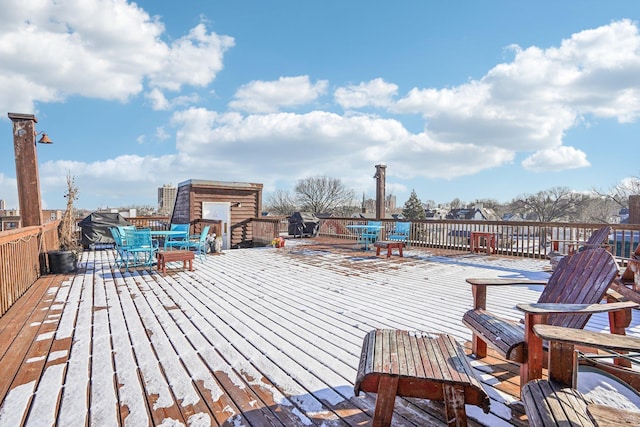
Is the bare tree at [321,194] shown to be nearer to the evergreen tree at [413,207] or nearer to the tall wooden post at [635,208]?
the evergreen tree at [413,207]

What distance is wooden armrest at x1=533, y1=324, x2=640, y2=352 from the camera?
117 centimetres

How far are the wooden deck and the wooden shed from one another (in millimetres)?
5899

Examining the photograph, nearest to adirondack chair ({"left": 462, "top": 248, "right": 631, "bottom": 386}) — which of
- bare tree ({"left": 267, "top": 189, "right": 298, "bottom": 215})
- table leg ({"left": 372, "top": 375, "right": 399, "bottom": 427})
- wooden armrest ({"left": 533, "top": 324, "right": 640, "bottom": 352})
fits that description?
wooden armrest ({"left": 533, "top": 324, "right": 640, "bottom": 352})

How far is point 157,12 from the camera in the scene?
6520 mm

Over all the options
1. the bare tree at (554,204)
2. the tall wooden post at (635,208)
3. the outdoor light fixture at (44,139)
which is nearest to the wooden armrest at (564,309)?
the outdoor light fixture at (44,139)

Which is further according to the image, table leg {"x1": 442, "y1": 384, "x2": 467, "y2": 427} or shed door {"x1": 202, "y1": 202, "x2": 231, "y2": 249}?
shed door {"x1": 202, "y1": 202, "x2": 231, "y2": 249}

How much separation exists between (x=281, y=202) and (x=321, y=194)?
187 inches

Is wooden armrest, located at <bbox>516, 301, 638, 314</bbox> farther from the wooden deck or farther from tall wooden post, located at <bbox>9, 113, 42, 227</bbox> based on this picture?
tall wooden post, located at <bbox>9, 113, 42, 227</bbox>

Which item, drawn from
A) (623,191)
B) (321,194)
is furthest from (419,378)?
(623,191)

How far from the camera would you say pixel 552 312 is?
1.50 meters

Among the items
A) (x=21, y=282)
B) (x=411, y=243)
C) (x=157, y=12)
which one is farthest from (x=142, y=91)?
(x=411, y=243)

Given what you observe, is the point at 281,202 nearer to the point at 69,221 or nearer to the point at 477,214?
the point at 477,214

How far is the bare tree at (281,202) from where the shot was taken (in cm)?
3134

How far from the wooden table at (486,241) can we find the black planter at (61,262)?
901cm
